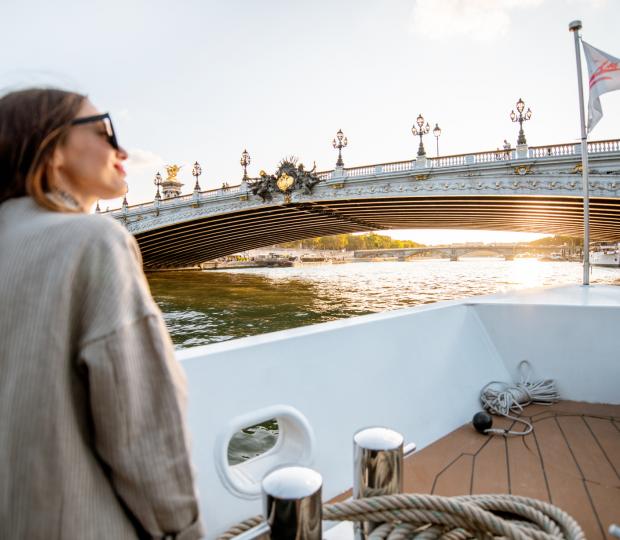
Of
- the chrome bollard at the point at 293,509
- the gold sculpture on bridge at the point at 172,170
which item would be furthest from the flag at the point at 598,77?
the gold sculpture on bridge at the point at 172,170

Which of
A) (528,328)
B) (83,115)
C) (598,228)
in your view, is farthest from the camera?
(598,228)

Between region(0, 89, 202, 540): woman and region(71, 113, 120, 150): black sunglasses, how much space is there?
22 centimetres

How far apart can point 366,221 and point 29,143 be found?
1205 inches

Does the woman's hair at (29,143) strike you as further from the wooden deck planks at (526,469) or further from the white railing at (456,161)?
the white railing at (456,161)

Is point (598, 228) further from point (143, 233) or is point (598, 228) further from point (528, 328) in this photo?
point (143, 233)

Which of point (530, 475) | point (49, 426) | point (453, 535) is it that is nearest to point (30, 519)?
point (49, 426)

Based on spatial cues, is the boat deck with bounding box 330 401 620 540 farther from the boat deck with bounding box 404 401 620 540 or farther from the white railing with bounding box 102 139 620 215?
the white railing with bounding box 102 139 620 215

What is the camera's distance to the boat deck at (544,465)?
173 centimetres

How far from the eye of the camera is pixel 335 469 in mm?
1914

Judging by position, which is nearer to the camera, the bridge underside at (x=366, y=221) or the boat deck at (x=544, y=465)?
the boat deck at (x=544, y=465)

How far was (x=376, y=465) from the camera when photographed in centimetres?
126

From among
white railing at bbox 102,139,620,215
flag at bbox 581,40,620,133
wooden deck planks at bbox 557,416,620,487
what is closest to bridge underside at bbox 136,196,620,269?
white railing at bbox 102,139,620,215

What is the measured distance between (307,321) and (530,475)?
9.48 m

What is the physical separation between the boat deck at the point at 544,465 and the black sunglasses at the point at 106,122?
1809 millimetres
